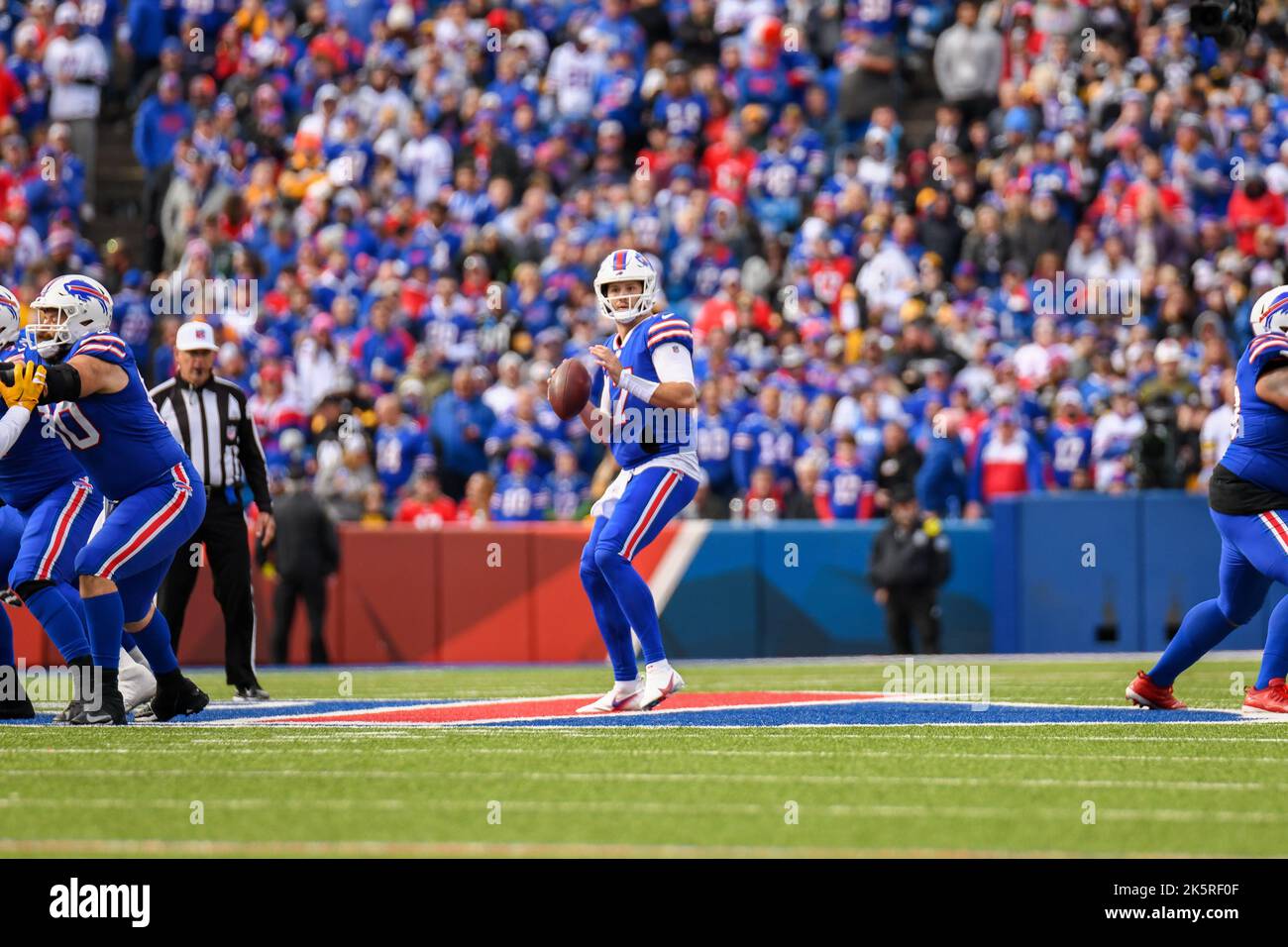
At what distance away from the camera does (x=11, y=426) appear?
8852 mm

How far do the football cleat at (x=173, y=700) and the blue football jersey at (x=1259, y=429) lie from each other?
15.0 feet

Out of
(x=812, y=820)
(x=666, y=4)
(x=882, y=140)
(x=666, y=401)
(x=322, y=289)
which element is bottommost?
(x=812, y=820)

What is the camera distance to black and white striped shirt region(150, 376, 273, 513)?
11.2 metres

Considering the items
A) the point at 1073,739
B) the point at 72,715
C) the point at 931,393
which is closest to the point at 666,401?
the point at 1073,739

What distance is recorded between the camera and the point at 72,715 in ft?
29.2

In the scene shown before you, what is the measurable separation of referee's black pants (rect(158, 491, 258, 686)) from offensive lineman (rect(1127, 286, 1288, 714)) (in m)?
4.97

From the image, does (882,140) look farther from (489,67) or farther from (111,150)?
(111,150)

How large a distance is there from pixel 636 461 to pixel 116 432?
A: 2.22 metres

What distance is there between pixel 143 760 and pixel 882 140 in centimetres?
1311

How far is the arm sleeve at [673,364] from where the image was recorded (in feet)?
29.8

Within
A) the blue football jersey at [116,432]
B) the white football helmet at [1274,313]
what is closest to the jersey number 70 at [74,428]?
the blue football jersey at [116,432]

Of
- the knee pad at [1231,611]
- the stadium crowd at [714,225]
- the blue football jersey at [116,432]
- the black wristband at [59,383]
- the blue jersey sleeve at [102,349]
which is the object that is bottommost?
the knee pad at [1231,611]

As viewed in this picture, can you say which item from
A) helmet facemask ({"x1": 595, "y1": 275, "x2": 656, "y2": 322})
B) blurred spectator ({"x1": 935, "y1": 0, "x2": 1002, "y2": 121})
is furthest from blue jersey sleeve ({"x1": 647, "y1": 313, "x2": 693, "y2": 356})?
blurred spectator ({"x1": 935, "y1": 0, "x2": 1002, "y2": 121})
